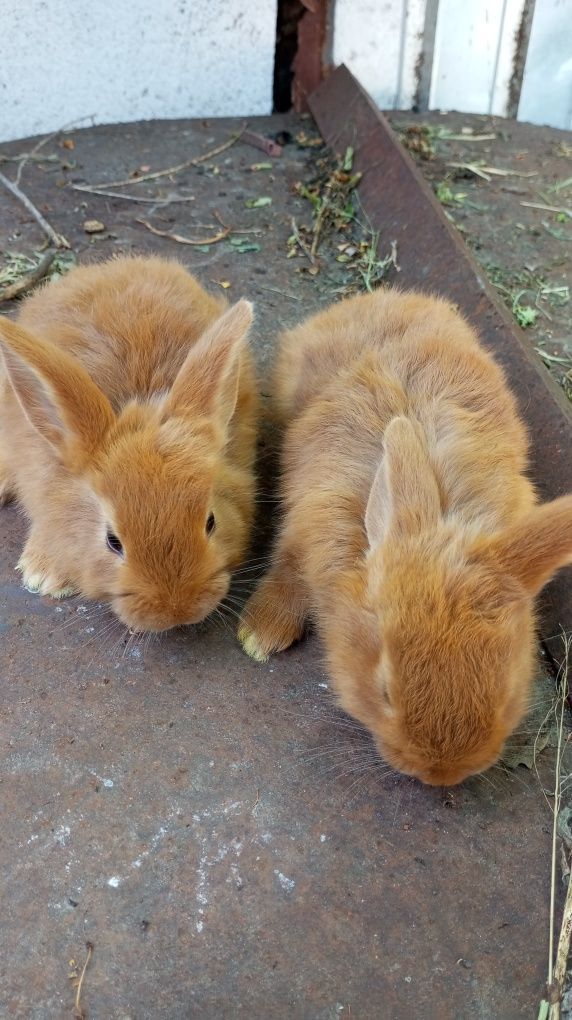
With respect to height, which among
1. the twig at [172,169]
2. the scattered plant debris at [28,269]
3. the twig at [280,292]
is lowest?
the twig at [280,292]

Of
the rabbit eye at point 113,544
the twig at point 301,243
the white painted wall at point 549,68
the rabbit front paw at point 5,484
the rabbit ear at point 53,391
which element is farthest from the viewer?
the white painted wall at point 549,68

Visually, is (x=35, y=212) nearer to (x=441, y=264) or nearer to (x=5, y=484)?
(x=5, y=484)

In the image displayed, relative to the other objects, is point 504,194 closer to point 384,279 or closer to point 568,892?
point 384,279

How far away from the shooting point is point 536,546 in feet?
7.91

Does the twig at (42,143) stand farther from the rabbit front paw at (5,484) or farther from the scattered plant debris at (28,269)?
the rabbit front paw at (5,484)

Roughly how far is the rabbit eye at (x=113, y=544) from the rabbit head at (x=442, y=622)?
816mm

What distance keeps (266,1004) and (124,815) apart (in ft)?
2.22

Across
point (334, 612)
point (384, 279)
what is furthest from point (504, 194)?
point (334, 612)

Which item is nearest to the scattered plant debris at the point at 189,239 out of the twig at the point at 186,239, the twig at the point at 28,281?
the twig at the point at 186,239

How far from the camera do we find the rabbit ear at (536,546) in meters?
2.40

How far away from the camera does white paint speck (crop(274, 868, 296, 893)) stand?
2479 millimetres

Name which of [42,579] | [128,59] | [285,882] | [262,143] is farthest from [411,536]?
[128,59]

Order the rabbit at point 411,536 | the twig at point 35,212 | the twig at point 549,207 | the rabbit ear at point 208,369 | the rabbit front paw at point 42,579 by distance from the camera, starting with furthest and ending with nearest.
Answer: the twig at point 549,207 → the twig at point 35,212 → the rabbit front paw at point 42,579 → the rabbit ear at point 208,369 → the rabbit at point 411,536

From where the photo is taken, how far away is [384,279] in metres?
A: 4.92
